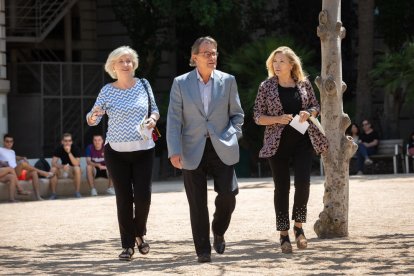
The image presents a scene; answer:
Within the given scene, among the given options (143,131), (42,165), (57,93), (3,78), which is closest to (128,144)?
(143,131)

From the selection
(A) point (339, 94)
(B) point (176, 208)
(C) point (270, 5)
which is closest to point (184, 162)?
(A) point (339, 94)

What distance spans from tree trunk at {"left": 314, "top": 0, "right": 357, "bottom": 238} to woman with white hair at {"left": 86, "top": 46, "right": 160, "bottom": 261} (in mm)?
2155

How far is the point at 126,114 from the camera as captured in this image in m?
11.2

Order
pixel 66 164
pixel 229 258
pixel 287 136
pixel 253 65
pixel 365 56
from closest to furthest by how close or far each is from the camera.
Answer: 1. pixel 229 258
2. pixel 287 136
3. pixel 66 164
4. pixel 253 65
5. pixel 365 56

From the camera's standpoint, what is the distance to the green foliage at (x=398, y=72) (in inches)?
1102

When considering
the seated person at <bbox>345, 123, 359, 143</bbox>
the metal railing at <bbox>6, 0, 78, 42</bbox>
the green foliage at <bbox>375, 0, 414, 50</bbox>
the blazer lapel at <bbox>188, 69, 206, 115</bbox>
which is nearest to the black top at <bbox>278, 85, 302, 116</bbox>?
the blazer lapel at <bbox>188, 69, 206, 115</bbox>

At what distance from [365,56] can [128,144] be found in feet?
60.2

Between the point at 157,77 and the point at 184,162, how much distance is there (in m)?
22.0

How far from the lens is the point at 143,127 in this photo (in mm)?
11062

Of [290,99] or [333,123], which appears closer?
[290,99]

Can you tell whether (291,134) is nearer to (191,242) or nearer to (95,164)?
(191,242)

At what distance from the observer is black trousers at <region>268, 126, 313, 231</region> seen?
11.4 metres

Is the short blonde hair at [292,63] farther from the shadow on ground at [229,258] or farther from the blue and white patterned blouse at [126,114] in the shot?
the shadow on ground at [229,258]

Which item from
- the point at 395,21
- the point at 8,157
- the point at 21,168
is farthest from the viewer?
the point at 395,21
